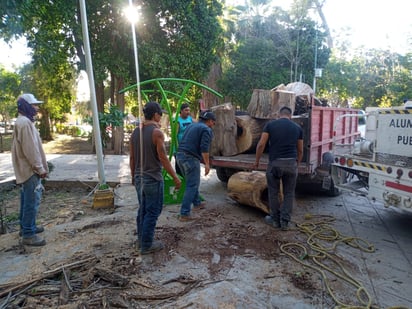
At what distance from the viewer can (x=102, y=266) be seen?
3.41 meters

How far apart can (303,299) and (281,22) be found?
60.1 feet

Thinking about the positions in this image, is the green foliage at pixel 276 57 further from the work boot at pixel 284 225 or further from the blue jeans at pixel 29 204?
the blue jeans at pixel 29 204

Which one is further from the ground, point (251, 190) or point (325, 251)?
point (251, 190)

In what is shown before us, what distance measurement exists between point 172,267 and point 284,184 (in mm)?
2110

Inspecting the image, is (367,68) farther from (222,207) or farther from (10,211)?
(10,211)

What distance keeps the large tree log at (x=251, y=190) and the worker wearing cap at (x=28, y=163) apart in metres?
2.91

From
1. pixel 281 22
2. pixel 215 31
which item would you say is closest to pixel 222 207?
pixel 215 31

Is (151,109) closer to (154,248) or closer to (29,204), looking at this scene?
(154,248)

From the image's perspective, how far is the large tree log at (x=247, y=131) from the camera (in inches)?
239

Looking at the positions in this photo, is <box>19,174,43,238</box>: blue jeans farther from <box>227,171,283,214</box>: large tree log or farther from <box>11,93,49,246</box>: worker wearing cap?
<box>227,171,283,214</box>: large tree log

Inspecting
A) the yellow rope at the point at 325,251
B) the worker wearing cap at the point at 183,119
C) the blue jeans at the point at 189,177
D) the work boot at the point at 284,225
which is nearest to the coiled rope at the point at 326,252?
the yellow rope at the point at 325,251

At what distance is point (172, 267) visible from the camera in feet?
11.3

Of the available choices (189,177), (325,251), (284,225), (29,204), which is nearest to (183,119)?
(189,177)

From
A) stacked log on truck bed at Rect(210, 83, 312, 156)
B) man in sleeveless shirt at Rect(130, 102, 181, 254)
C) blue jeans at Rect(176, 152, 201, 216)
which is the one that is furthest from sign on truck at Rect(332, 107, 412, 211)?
man in sleeveless shirt at Rect(130, 102, 181, 254)
